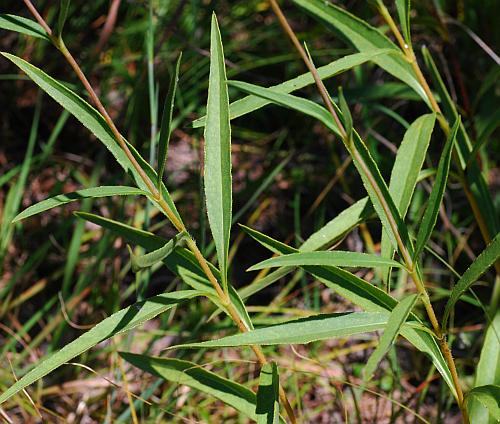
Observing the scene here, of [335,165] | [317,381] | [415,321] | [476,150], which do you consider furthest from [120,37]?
[415,321]

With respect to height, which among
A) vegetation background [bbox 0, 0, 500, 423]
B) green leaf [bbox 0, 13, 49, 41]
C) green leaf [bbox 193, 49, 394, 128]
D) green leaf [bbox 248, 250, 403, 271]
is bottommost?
vegetation background [bbox 0, 0, 500, 423]

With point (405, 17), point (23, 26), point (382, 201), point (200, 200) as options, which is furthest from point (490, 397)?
point (200, 200)

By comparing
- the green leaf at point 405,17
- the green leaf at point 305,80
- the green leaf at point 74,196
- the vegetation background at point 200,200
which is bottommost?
the vegetation background at point 200,200

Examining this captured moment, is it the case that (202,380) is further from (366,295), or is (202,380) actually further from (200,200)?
(200,200)

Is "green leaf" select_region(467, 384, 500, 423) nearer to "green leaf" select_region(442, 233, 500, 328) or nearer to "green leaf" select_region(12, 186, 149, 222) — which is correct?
"green leaf" select_region(442, 233, 500, 328)

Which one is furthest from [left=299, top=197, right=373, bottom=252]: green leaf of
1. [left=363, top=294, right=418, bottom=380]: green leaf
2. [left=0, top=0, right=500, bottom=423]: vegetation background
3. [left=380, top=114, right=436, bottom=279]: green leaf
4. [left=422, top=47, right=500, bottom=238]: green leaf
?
[left=0, top=0, right=500, bottom=423]: vegetation background

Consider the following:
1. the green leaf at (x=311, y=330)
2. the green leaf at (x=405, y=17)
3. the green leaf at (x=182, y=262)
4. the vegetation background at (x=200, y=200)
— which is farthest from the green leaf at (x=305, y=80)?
the vegetation background at (x=200, y=200)

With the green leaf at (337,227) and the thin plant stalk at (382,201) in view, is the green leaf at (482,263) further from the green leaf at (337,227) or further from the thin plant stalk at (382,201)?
the green leaf at (337,227)
